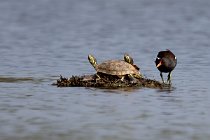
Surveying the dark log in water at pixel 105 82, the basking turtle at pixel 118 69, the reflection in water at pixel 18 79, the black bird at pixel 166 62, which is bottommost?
the dark log in water at pixel 105 82

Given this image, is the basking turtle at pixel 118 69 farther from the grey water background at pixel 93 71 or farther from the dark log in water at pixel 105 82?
the grey water background at pixel 93 71

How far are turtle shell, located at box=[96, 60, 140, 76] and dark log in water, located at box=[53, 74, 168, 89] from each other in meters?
0.23

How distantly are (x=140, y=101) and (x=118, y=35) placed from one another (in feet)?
66.6

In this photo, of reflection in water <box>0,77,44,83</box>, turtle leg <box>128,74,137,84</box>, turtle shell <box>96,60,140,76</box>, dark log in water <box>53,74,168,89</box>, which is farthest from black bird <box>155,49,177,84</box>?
reflection in water <box>0,77,44,83</box>

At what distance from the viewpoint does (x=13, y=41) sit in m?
36.6

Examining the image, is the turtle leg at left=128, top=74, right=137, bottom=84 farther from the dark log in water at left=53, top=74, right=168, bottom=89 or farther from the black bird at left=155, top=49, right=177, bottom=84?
the black bird at left=155, top=49, right=177, bottom=84

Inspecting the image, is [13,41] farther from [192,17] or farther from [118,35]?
[192,17]

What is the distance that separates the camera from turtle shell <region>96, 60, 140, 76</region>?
22.6 m

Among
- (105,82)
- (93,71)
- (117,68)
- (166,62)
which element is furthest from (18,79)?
(166,62)

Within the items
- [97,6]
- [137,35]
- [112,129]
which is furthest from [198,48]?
Answer: [97,6]

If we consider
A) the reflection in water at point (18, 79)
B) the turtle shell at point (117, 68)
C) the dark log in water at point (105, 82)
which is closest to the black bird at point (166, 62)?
the dark log in water at point (105, 82)

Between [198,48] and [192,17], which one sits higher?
[192,17]

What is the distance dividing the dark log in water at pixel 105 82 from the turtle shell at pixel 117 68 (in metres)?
0.23

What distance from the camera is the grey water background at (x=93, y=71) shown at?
1695 cm
